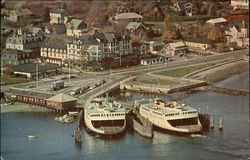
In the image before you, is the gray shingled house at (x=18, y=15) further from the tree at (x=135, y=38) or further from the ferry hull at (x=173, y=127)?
the ferry hull at (x=173, y=127)

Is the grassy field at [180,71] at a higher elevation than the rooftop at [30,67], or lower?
lower

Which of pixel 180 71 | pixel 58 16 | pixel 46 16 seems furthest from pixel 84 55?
pixel 46 16

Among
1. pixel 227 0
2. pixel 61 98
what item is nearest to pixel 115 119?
pixel 61 98

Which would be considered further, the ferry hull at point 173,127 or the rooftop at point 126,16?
the rooftop at point 126,16

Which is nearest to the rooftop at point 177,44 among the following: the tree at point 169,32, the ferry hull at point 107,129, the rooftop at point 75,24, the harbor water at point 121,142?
the tree at point 169,32

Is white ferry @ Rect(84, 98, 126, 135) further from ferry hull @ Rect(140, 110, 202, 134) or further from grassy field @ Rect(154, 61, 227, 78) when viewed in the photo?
grassy field @ Rect(154, 61, 227, 78)

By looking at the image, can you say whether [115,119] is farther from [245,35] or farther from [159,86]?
[245,35]
